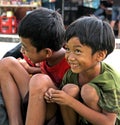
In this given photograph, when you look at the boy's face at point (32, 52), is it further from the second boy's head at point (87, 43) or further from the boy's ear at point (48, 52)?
the second boy's head at point (87, 43)

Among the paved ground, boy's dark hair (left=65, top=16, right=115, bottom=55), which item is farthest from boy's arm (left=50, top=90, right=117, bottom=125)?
the paved ground

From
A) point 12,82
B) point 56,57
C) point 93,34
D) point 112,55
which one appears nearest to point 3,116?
point 12,82

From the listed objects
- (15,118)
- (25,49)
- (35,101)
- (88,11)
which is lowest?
(88,11)

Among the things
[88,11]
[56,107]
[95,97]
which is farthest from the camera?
[88,11]

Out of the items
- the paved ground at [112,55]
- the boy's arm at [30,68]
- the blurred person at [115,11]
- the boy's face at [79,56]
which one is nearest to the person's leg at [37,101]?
the boy's face at [79,56]

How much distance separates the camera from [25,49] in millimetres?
1694

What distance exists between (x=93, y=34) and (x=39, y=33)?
30 cm

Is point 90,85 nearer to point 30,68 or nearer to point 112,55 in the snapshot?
point 30,68

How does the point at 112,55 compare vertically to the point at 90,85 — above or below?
below

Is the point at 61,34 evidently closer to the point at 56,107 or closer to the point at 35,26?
the point at 35,26

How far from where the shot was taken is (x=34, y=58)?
170cm

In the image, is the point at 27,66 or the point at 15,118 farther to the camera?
the point at 27,66

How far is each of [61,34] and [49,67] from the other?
198 millimetres

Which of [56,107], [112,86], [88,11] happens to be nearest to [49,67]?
[56,107]
